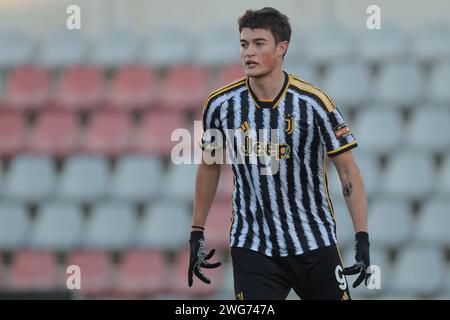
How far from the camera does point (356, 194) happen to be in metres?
4.68

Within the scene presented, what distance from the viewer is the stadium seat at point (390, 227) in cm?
804

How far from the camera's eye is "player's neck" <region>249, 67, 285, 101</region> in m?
4.74

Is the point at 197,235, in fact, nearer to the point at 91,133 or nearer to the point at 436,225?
the point at 436,225

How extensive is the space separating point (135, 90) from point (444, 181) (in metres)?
2.63

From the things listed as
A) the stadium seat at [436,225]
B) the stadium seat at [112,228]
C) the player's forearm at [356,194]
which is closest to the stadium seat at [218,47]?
the stadium seat at [112,228]

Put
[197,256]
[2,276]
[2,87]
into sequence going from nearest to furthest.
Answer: [197,256], [2,276], [2,87]

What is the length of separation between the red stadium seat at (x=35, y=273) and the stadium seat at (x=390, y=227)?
2.41m

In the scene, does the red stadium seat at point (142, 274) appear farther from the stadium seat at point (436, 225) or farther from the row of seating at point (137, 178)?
the stadium seat at point (436, 225)

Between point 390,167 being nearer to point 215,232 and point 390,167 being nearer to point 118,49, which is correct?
point 215,232

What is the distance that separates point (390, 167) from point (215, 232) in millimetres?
1440

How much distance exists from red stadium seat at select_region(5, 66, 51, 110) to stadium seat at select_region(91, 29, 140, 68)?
17.9 inches

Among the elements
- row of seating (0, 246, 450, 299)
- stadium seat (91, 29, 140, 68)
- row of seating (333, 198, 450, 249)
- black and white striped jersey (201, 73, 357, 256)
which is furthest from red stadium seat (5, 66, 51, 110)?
black and white striped jersey (201, 73, 357, 256)

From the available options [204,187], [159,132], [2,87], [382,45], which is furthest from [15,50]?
[204,187]

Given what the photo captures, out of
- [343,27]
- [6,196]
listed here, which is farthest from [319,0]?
[6,196]
